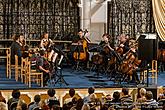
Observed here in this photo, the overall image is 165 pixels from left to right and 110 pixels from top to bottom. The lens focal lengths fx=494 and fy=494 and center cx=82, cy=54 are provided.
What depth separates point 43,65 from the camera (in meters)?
13.3

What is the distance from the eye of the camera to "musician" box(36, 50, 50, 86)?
43.2 ft

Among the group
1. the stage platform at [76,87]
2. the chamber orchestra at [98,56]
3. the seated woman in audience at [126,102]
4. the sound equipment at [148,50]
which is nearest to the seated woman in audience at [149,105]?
the seated woman in audience at [126,102]

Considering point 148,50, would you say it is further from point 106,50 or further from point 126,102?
point 126,102

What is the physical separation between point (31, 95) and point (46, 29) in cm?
709

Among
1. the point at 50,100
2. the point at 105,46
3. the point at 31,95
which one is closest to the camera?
the point at 50,100

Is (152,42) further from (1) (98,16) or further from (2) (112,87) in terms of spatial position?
(1) (98,16)

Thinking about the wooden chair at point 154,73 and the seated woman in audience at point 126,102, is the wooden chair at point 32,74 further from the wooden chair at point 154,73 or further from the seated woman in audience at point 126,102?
the seated woman in audience at point 126,102

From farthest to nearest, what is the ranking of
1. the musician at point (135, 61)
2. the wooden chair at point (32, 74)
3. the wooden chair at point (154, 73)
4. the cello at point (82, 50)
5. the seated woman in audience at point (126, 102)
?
the cello at point (82, 50) < the wooden chair at point (154, 73) < the musician at point (135, 61) < the wooden chair at point (32, 74) < the seated woman in audience at point (126, 102)

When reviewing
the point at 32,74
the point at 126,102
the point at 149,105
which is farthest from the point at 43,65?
the point at 149,105

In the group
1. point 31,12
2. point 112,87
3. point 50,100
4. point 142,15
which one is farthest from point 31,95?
point 142,15

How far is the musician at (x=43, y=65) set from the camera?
1318 cm

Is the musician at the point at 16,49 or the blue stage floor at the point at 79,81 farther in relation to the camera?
the musician at the point at 16,49

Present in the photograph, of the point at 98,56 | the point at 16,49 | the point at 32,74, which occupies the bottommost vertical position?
the point at 32,74

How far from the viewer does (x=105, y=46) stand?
50.4 feet
